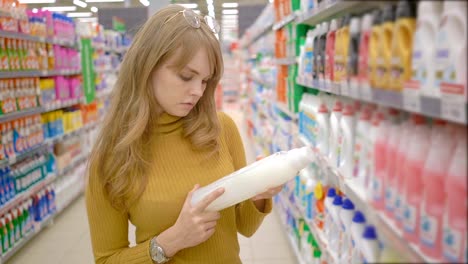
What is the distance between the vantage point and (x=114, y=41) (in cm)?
804

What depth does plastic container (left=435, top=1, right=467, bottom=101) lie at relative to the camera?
0.91m

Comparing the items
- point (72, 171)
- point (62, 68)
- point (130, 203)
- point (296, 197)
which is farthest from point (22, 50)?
point (130, 203)

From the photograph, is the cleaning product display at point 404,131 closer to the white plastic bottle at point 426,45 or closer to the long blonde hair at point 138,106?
the white plastic bottle at point 426,45

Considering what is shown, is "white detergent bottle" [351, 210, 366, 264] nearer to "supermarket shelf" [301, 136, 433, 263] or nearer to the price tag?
"supermarket shelf" [301, 136, 433, 263]

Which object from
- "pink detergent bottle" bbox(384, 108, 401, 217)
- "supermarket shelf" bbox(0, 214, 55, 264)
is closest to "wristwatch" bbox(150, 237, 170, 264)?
"pink detergent bottle" bbox(384, 108, 401, 217)

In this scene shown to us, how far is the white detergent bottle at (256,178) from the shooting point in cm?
154

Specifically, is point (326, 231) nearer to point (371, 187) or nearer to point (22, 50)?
point (371, 187)

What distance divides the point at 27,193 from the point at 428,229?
12.7ft

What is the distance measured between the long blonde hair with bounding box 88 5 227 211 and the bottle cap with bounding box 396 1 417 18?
2.12 ft

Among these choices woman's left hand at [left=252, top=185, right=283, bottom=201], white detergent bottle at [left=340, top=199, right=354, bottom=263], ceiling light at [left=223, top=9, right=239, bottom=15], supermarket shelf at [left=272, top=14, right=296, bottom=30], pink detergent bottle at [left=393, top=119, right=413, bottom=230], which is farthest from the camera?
ceiling light at [left=223, top=9, right=239, bottom=15]

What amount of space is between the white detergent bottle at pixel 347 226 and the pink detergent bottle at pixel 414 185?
0.74 m

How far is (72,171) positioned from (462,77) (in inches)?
211

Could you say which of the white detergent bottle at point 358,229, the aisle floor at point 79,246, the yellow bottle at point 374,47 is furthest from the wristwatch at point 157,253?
the aisle floor at point 79,246

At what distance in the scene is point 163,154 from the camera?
1.70 metres
